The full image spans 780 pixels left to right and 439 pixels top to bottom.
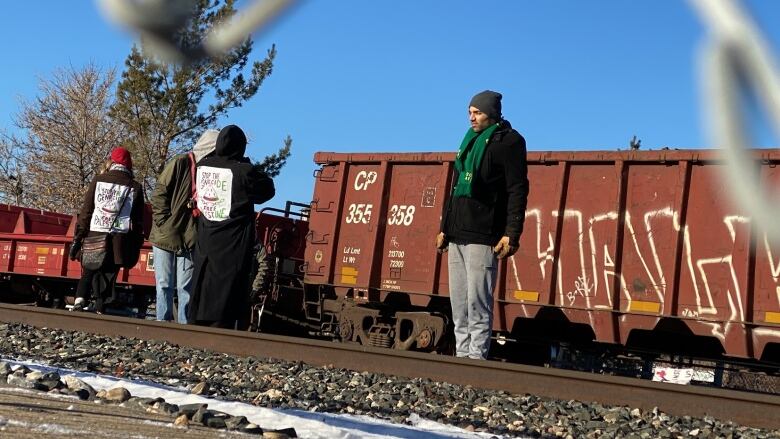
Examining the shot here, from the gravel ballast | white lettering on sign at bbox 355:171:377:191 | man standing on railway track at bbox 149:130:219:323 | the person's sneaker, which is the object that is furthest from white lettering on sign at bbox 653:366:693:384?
the gravel ballast

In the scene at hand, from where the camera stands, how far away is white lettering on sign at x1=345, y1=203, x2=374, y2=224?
41.5 ft

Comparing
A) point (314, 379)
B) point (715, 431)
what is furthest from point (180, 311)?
point (715, 431)

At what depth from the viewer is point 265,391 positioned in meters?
5.18

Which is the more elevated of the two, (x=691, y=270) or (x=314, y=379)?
(x=691, y=270)

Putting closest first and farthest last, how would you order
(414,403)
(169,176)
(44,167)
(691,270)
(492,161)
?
(414,403)
(492,161)
(169,176)
(691,270)
(44,167)

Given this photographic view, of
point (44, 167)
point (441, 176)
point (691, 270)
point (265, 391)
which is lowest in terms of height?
point (265, 391)

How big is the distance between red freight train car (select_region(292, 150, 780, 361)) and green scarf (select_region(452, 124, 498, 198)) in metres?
3.43

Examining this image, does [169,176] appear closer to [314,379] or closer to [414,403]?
[314,379]

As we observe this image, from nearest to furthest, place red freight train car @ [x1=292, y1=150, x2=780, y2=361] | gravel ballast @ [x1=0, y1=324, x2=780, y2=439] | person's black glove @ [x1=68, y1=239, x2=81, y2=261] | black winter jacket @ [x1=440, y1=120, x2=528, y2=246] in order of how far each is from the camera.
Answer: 1. gravel ballast @ [x1=0, y1=324, x2=780, y2=439]
2. black winter jacket @ [x1=440, y1=120, x2=528, y2=246]
3. person's black glove @ [x1=68, y1=239, x2=81, y2=261]
4. red freight train car @ [x1=292, y1=150, x2=780, y2=361]

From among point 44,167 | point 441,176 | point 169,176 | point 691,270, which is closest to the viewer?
point 169,176

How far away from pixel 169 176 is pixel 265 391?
3194mm

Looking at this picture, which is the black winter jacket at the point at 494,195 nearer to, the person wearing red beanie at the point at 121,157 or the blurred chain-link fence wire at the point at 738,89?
the person wearing red beanie at the point at 121,157

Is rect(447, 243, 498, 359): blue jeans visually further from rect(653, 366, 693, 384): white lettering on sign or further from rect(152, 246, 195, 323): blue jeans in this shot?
rect(653, 366, 693, 384): white lettering on sign

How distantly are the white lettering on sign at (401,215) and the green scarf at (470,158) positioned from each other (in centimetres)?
585
